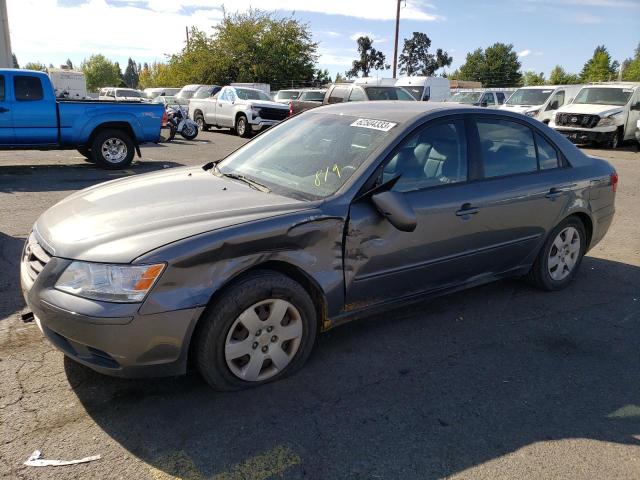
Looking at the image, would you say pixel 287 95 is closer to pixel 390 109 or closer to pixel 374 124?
pixel 390 109

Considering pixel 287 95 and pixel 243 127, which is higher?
pixel 287 95

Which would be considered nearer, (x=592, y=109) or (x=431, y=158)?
(x=431, y=158)

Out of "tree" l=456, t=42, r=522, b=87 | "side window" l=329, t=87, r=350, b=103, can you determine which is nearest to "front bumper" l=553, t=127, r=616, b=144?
"side window" l=329, t=87, r=350, b=103

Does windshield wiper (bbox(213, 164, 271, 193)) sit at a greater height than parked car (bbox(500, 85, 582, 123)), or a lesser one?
lesser

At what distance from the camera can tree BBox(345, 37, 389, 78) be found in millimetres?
89688

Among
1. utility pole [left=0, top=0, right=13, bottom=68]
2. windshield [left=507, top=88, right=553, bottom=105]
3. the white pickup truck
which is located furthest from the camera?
utility pole [left=0, top=0, right=13, bottom=68]

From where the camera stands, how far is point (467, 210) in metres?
3.83

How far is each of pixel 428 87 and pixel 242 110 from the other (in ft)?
24.8

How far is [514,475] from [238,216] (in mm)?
1897

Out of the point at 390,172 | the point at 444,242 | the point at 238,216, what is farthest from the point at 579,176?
the point at 238,216

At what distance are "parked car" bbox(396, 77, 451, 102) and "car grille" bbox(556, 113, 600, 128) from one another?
5.53 meters

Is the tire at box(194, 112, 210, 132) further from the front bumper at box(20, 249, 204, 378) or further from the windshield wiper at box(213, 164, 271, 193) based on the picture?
the front bumper at box(20, 249, 204, 378)

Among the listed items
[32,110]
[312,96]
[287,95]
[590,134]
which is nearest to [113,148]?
[32,110]

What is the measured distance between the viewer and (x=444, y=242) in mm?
3748
